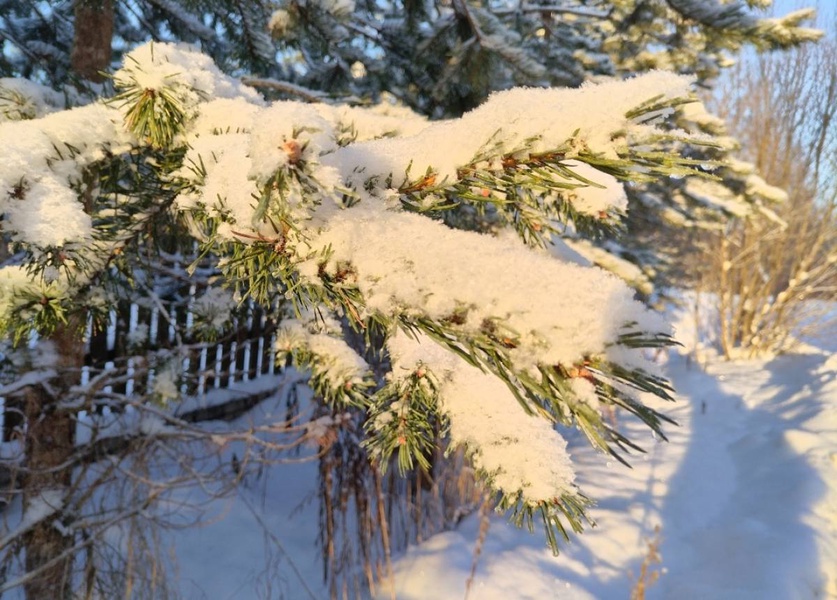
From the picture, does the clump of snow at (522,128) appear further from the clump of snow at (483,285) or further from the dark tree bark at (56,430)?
the dark tree bark at (56,430)

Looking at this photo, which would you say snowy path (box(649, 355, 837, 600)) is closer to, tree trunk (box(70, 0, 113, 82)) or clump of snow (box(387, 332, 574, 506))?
clump of snow (box(387, 332, 574, 506))

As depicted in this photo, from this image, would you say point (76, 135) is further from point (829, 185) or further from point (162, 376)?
point (829, 185)

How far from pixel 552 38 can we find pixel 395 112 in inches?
95.5

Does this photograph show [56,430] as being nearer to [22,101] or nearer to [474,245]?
[22,101]

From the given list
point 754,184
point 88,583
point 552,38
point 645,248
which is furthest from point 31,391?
point 645,248

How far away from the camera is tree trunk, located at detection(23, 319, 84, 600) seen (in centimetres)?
163

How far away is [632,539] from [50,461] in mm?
3178

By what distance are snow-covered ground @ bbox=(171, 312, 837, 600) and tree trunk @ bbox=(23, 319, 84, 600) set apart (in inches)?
20.7

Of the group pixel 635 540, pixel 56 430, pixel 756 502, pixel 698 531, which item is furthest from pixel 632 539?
pixel 56 430

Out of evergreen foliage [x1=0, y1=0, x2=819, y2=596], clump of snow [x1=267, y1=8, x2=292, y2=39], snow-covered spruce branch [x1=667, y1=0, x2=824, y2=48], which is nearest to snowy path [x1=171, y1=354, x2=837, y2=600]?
evergreen foliage [x1=0, y1=0, x2=819, y2=596]

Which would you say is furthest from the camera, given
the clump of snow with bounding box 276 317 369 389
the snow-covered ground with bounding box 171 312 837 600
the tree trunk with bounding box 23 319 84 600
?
the snow-covered ground with bounding box 171 312 837 600

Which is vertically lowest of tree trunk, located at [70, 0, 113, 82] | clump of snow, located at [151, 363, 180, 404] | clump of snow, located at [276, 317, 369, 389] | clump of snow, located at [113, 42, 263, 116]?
clump of snow, located at [151, 363, 180, 404]

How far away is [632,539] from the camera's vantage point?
319 centimetres

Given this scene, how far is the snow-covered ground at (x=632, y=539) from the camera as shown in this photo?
2.56 m
